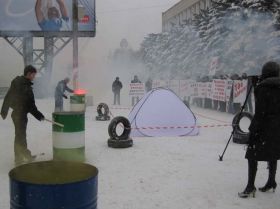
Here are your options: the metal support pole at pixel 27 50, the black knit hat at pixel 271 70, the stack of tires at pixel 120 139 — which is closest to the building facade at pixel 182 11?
the metal support pole at pixel 27 50

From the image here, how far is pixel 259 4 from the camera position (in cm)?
2267

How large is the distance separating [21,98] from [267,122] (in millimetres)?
4388

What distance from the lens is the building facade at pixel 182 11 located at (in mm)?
63500

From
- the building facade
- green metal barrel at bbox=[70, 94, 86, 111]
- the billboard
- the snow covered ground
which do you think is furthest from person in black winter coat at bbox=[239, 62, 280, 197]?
the building facade

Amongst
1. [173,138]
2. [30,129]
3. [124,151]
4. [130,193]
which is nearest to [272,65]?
[130,193]

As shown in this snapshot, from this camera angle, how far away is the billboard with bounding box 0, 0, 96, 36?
3222cm

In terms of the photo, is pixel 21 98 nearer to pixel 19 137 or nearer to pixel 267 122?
pixel 19 137

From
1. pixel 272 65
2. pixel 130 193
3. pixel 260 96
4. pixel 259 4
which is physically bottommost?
pixel 130 193

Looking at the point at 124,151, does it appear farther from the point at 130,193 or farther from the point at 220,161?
the point at 130,193

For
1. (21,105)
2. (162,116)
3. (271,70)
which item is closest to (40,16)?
(162,116)

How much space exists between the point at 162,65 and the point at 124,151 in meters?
38.0

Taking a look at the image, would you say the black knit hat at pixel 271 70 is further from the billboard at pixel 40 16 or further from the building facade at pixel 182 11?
the building facade at pixel 182 11

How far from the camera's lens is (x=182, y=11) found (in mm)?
73438

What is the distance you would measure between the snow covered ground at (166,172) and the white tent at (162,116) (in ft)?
1.51
